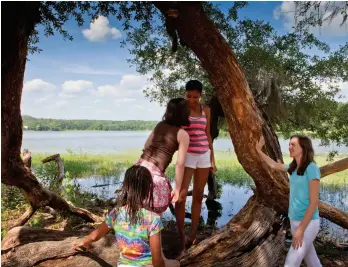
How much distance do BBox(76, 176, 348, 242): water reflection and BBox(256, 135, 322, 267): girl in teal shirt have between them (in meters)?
3.46

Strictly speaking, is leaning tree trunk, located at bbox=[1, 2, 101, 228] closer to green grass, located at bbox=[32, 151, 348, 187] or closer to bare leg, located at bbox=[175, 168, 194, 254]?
bare leg, located at bbox=[175, 168, 194, 254]

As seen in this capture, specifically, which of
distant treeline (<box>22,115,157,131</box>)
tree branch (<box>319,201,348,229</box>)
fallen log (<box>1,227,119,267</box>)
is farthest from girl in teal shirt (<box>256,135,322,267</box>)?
distant treeline (<box>22,115,157,131</box>)

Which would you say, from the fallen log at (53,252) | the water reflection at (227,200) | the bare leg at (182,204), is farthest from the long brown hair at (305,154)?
the water reflection at (227,200)

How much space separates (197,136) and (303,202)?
1091 mm

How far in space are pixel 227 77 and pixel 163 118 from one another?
1.23 meters

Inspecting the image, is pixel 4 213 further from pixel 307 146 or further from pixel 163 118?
pixel 307 146

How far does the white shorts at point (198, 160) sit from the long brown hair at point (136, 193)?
1.29 meters

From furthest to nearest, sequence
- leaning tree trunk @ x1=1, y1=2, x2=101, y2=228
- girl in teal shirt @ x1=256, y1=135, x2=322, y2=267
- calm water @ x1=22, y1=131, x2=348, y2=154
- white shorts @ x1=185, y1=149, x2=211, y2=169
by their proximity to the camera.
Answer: calm water @ x1=22, y1=131, x2=348, y2=154
leaning tree trunk @ x1=1, y1=2, x2=101, y2=228
white shorts @ x1=185, y1=149, x2=211, y2=169
girl in teal shirt @ x1=256, y1=135, x2=322, y2=267

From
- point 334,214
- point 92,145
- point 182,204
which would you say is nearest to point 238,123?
point 182,204

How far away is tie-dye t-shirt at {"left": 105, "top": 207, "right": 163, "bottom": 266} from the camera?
236 cm

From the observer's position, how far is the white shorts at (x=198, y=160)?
12.0 ft

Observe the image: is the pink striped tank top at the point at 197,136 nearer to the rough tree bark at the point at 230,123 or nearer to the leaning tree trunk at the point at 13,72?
the rough tree bark at the point at 230,123

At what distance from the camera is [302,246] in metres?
2.96

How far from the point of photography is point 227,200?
9.77 metres
